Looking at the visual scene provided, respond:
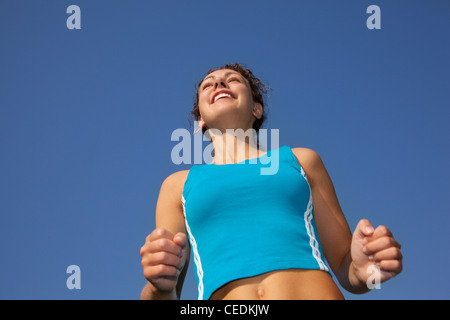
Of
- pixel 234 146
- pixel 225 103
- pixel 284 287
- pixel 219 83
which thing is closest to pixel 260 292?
pixel 284 287

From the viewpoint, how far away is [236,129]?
10.6ft

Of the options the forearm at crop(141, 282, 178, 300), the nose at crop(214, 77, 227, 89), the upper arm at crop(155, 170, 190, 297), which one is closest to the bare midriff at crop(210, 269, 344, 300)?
the forearm at crop(141, 282, 178, 300)

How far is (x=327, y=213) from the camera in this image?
8.87 feet

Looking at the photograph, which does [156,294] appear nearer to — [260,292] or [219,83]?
[260,292]

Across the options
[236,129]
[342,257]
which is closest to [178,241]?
[342,257]

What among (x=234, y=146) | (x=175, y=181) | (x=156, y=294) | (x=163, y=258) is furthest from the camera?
(x=234, y=146)

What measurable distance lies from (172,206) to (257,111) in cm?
142

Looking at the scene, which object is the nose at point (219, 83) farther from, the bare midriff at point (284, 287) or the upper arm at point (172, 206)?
the bare midriff at point (284, 287)

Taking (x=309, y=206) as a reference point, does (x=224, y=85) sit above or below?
above

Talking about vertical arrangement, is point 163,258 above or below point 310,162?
below

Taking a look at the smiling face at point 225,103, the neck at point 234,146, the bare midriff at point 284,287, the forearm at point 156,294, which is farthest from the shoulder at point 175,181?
the bare midriff at point 284,287
